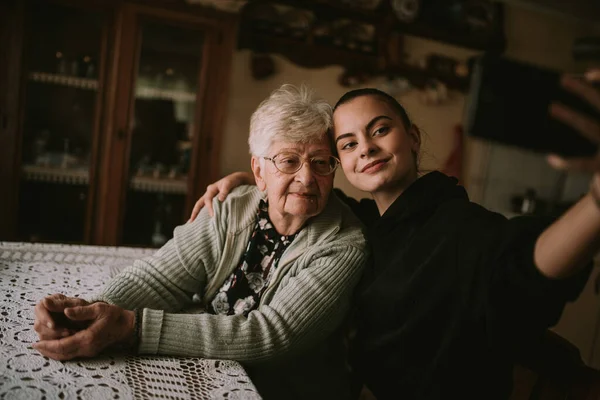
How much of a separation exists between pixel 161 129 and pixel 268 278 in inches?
77.8

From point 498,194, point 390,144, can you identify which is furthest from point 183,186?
point 498,194

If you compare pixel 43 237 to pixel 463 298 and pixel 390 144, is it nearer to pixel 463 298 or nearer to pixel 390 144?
pixel 390 144

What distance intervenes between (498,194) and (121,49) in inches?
128

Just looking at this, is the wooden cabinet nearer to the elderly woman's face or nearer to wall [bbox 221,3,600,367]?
wall [bbox 221,3,600,367]

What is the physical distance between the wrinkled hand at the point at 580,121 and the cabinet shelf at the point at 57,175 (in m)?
2.75

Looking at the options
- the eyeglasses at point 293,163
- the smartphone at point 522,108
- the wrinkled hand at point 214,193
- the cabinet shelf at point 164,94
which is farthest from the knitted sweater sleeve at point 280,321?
the cabinet shelf at point 164,94

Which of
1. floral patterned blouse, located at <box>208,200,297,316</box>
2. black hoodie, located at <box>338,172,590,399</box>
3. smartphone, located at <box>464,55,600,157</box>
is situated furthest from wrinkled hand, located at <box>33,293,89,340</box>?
smartphone, located at <box>464,55,600,157</box>

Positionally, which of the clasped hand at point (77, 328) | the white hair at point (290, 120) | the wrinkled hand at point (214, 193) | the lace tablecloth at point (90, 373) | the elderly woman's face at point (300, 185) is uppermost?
the white hair at point (290, 120)

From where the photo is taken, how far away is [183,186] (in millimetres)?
2930

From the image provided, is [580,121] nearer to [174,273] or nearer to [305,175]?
[305,175]

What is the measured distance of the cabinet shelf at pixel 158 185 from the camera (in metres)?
2.82

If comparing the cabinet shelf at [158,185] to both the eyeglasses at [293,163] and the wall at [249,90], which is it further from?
the eyeglasses at [293,163]

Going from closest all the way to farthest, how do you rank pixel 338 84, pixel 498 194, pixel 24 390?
pixel 24 390, pixel 338 84, pixel 498 194

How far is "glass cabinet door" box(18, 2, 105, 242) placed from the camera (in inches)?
103
